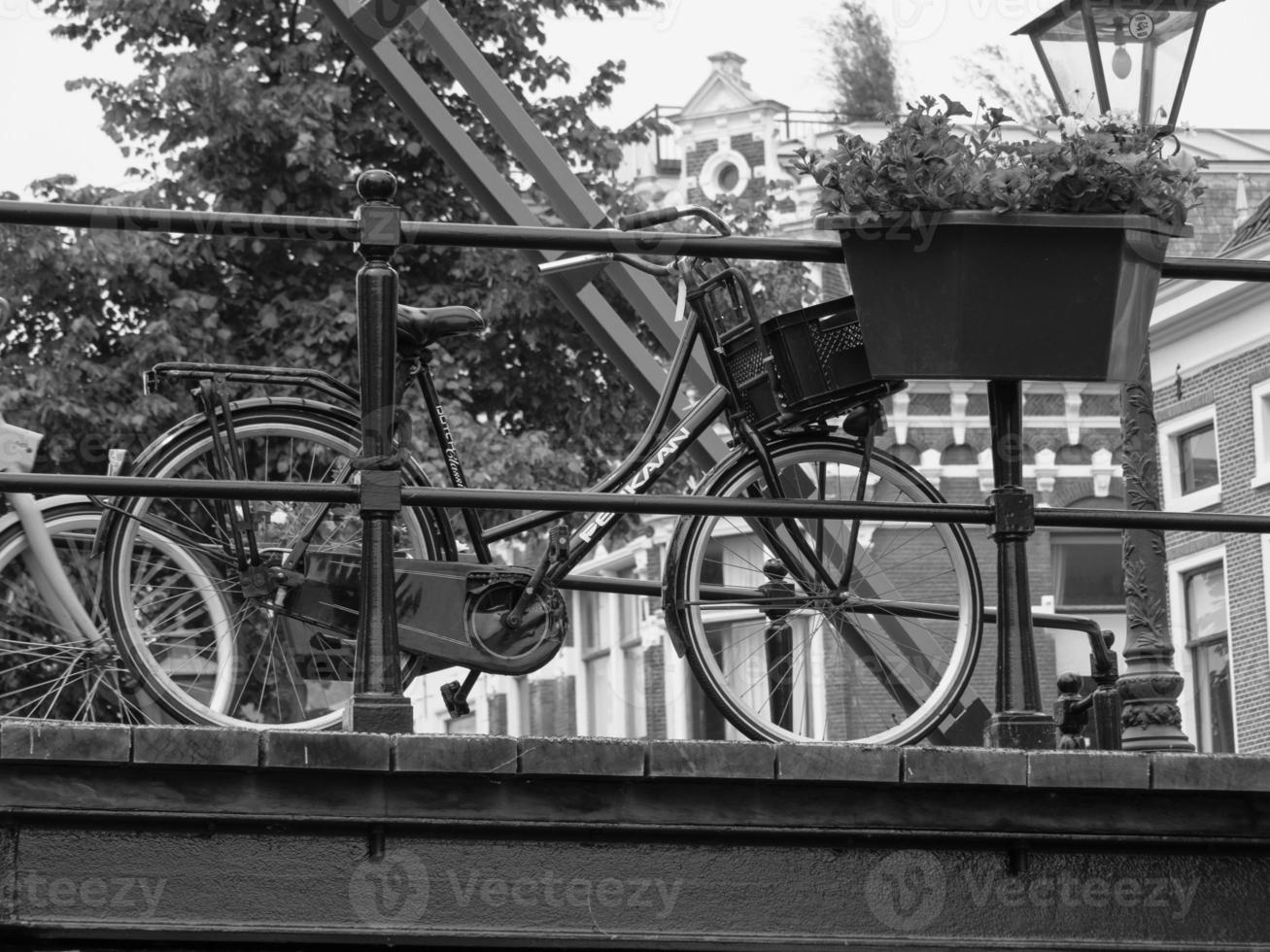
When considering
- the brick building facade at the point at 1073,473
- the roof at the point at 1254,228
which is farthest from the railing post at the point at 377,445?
the roof at the point at 1254,228

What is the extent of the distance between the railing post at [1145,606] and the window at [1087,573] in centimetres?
2051

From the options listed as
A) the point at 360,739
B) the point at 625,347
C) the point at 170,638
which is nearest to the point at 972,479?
the point at 625,347

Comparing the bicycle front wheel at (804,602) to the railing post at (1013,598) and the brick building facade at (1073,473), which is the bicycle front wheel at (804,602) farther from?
the brick building facade at (1073,473)

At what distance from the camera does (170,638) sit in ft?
20.6

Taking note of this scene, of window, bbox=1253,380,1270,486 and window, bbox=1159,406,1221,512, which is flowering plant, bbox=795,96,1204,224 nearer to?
window, bbox=1253,380,1270,486

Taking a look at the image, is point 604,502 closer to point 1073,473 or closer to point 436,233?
point 436,233

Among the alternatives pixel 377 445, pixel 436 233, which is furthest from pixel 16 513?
pixel 436 233

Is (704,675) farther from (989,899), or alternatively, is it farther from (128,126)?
(128,126)

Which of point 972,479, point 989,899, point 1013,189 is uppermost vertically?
point 972,479

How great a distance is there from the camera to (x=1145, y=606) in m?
7.49

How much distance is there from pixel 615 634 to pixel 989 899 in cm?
2808

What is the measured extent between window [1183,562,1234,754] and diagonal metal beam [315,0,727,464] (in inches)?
696

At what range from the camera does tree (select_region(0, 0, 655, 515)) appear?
1775cm

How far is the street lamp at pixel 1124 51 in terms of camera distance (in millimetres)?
8250
